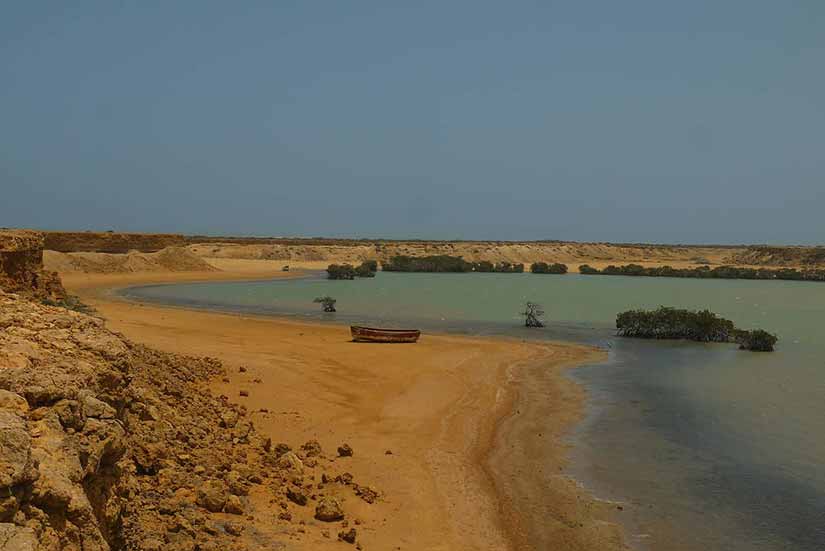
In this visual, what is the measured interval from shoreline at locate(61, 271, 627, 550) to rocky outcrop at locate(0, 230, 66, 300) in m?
3.02

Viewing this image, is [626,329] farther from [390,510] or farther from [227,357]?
[390,510]

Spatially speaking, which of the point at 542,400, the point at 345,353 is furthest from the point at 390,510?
the point at 345,353

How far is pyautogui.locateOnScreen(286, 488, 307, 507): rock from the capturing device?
300 inches

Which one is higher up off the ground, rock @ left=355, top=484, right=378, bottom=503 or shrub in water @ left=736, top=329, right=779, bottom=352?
shrub in water @ left=736, top=329, right=779, bottom=352

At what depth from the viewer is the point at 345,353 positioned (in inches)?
756

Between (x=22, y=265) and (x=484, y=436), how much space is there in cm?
951

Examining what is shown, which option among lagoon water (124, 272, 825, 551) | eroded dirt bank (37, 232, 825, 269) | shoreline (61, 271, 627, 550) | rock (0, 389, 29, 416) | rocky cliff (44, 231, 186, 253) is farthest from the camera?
A: eroded dirt bank (37, 232, 825, 269)

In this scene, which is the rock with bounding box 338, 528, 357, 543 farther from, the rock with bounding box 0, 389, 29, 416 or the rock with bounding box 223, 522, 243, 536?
the rock with bounding box 0, 389, 29, 416

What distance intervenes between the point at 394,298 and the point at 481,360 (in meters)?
21.9

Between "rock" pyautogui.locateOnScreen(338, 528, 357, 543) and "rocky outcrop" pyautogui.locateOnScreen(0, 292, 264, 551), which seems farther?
"rock" pyautogui.locateOnScreen(338, 528, 357, 543)

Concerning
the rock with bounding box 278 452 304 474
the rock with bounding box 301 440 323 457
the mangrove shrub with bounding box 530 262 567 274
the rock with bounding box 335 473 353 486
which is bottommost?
the rock with bounding box 335 473 353 486

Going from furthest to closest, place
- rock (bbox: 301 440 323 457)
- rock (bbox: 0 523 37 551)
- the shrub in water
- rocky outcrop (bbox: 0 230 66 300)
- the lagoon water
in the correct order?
the shrub in water, rocky outcrop (bbox: 0 230 66 300), rock (bbox: 301 440 323 457), the lagoon water, rock (bbox: 0 523 37 551)

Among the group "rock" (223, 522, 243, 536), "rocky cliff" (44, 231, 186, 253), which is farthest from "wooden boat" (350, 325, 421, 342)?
"rocky cliff" (44, 231, 186, 253)

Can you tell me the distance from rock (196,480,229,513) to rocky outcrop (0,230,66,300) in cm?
776
